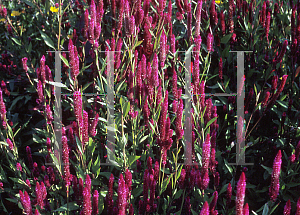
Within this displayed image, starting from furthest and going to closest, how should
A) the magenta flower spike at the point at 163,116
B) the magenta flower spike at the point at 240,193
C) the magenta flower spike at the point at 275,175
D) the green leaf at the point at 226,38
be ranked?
the green leaf at the point at 226,38 < the magenta flower spike at the point at 163,116 < the magenta flower spike at the point at 275,175 < the magenta flower spike at the point at 240,193

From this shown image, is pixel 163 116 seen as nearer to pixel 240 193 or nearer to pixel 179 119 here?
pixel 179 119

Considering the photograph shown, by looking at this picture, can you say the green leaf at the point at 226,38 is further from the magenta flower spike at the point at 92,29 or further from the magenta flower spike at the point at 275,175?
the magenta flower spike at the point at 275,175

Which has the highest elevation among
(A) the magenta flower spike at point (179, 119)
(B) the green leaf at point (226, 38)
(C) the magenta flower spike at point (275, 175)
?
(B) the green leaf at point (226, 38)

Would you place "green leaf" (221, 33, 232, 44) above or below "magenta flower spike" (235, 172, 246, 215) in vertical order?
above

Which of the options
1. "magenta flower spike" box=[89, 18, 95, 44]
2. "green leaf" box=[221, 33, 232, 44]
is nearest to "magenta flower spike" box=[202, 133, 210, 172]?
"magenta flower spike" box=[89, 18, 95, 44]

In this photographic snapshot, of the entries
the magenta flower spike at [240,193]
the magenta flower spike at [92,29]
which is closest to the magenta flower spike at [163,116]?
the magenta flower spike at [240,193]

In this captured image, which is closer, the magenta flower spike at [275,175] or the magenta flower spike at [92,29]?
the magenta flower spike at [275,175]

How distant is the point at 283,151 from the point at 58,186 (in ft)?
4.31

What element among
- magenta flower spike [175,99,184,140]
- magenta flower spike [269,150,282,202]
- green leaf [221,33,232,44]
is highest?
green leaf [221,33,232,44]

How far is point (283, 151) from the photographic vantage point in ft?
6.15

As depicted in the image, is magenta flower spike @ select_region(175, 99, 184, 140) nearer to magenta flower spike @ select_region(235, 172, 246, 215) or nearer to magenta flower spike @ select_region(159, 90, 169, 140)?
magenta flower spike @ select_region(159, 90, 169, 140)

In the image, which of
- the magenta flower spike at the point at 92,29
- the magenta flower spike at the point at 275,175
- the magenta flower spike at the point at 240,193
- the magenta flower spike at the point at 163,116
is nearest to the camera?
the magenta flower spike at the point at 240,193

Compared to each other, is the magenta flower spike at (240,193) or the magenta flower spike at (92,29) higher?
the magenta flower spike at (92,29)

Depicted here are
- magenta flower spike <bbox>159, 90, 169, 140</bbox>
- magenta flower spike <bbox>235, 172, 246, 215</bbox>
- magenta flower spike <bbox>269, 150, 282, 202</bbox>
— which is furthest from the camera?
magenta flower spike <bbox>159, 90, 169, 140</bbox>
